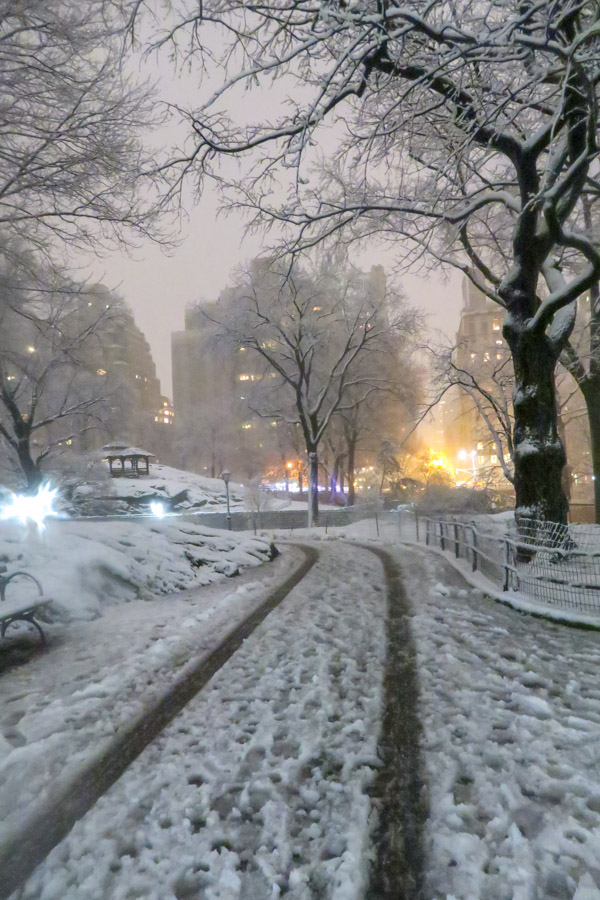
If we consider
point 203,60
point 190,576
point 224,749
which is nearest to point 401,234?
point 203,60

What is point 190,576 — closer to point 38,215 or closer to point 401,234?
point 38,215

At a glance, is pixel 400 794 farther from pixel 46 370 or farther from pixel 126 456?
pixel 126 456

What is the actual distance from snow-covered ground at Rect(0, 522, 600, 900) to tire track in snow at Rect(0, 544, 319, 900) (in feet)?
0.29

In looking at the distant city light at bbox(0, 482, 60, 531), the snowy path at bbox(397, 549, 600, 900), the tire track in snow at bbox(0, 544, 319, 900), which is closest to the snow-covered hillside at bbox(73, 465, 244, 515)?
the distant city light at bbox(0, 482, 60, 531)

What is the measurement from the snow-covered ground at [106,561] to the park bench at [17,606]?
0.78 ft

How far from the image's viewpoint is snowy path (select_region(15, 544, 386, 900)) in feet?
7.55

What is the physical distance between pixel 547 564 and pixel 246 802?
240 inches

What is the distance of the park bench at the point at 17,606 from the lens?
537 cm

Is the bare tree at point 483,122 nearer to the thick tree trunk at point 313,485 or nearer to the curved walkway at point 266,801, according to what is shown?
the curved walkway at point 266,801

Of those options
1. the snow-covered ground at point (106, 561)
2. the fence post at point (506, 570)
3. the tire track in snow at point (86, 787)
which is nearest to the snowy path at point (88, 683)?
the tire track in snow at point (86, 787)

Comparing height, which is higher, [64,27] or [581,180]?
[64,27]

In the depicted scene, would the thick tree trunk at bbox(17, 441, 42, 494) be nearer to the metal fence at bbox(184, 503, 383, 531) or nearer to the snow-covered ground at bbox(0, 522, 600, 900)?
the metal fence at bbox(184, 503, 383, 531)

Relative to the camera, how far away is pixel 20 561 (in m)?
6.77

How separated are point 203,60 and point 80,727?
7.87 metres
